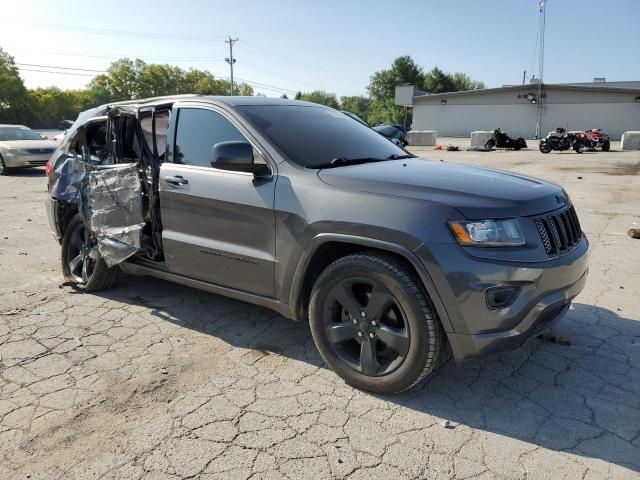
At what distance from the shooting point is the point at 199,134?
3736mm

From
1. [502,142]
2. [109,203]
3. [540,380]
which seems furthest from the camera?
[502,142]

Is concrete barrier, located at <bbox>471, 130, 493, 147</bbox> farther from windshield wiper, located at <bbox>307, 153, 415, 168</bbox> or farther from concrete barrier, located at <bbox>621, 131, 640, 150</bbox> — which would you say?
windshield wiper, located at <bbox>307, 153, 415, 168</bbox>

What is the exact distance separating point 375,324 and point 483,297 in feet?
2.11

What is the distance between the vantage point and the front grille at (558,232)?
8.96 ft

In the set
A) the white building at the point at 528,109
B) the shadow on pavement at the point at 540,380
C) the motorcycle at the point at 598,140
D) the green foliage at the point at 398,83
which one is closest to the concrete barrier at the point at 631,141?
the motorcycle at the point at 598,140

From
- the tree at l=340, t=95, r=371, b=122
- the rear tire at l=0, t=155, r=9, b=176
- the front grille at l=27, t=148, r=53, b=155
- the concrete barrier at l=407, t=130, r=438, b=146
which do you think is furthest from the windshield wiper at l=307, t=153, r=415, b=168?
the tree at l=340, t=95, r=371, b=122

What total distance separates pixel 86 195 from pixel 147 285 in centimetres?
106

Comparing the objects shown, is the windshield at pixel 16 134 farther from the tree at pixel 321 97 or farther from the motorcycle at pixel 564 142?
the tree at pixel 321 97

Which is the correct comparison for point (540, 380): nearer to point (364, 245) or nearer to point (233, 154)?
point (364, 245)

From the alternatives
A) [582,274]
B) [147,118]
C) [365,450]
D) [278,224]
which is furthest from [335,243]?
[147,118]

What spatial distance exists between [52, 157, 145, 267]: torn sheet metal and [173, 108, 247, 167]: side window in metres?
0.53

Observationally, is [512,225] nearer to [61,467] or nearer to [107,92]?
[61,467]

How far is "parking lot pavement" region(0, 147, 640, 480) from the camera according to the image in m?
2.38

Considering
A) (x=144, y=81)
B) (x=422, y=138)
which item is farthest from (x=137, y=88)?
(x=422, y=138)
